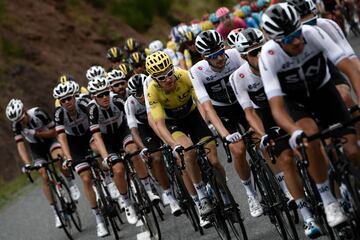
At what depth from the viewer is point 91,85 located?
12.2 meters

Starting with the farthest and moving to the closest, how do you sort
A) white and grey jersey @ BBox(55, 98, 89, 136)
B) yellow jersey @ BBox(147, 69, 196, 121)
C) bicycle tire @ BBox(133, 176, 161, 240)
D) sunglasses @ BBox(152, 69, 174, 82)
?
white and grey jersey @ BBox(55, 98, 89, 136), bicycle tire @ BBox(133, 176, 161, 240), yellow jersey @ BBox(147, 69, 196, 121), sunglasses @ BBox(152, 69, 174, 82)

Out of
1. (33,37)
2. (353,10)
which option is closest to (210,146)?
(353,10)

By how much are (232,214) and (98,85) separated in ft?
12.2

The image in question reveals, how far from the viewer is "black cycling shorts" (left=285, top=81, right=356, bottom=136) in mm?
7461

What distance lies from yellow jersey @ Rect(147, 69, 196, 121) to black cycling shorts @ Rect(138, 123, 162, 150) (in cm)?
149

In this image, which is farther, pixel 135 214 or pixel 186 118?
pixel 135 214

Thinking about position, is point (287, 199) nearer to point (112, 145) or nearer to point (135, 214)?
point (135, 214)

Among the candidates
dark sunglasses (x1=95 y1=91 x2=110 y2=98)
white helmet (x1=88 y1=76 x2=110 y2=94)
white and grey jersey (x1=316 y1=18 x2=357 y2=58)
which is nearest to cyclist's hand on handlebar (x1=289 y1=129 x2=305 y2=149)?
white and grey jersey (x1=316 y1=18 x2=357 y2=58)

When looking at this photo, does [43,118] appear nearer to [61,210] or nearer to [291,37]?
[61,210]

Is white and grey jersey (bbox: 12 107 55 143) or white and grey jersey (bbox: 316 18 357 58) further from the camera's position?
white and grey jersey (bbox: 12 107 55 143)

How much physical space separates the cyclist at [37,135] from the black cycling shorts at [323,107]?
7210 millimetres

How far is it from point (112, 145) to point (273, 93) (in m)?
6.37

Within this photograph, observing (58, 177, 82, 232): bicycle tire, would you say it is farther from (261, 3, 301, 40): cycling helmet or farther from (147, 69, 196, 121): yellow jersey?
(261, 3, 301, 40): cycling helmet

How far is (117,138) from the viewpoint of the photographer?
1322cm
